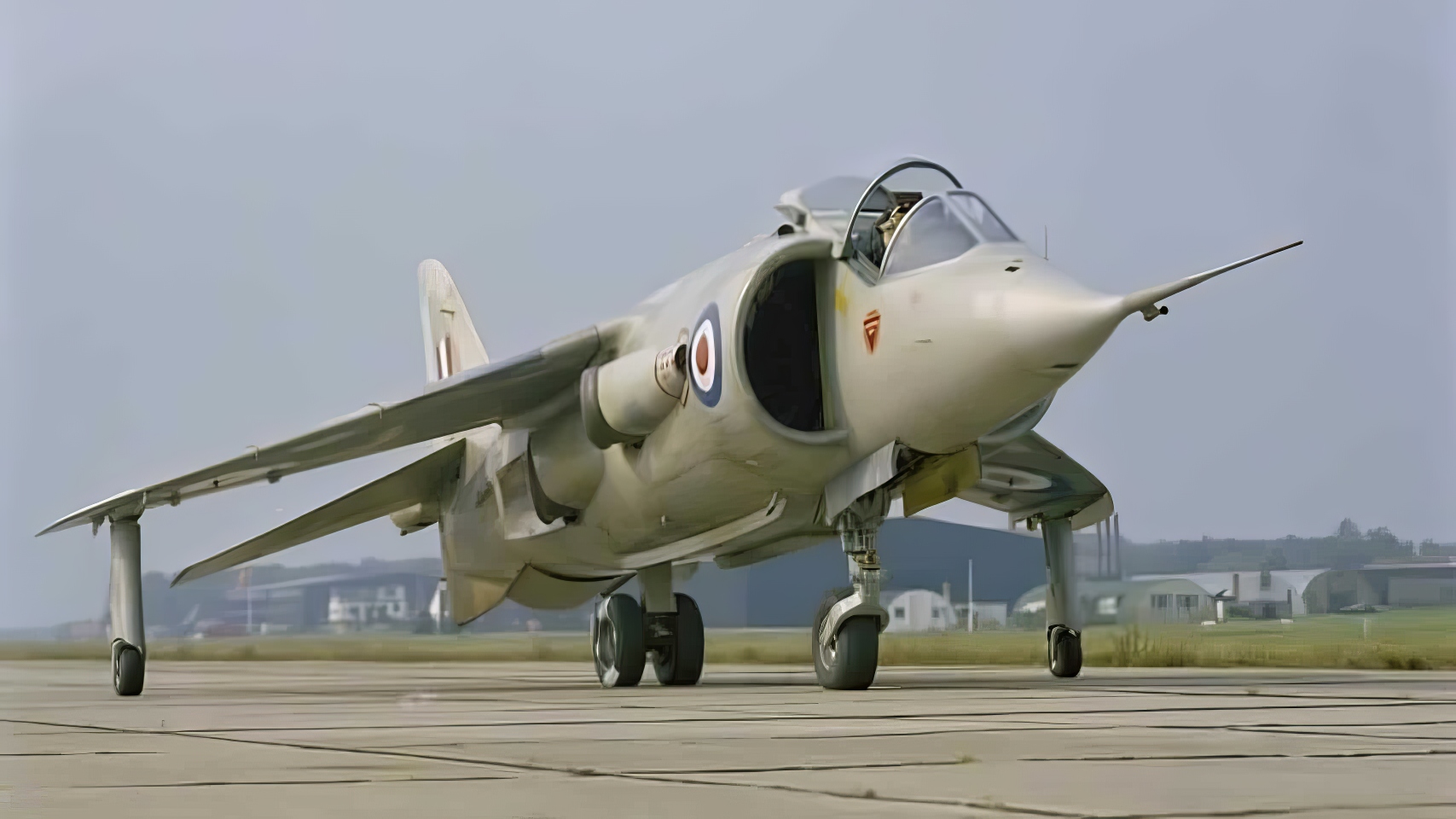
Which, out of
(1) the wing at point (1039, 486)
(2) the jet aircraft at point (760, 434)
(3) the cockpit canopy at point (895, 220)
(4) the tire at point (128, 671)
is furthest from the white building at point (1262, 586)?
(4) the tire at point (128, 671)

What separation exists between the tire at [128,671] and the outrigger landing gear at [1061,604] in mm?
6179

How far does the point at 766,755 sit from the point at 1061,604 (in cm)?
754

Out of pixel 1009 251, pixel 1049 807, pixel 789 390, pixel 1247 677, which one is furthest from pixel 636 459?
pixel 1049 807

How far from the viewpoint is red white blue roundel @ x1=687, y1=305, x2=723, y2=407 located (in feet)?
28.7

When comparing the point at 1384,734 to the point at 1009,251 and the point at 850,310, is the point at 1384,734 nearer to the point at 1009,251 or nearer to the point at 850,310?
the point at 1009,251

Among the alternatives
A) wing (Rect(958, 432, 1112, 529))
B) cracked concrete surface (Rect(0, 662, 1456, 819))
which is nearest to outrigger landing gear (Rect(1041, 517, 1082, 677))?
wing (Rect(958, 432, 1112, 529))

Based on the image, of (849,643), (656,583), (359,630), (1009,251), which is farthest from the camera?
(359,630)

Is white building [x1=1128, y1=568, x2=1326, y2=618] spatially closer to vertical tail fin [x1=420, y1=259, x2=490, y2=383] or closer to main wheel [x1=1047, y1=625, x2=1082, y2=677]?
main wheel [x1=1047, y1=625, x2=1082, y2=677]

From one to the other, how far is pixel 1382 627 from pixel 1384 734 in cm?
783

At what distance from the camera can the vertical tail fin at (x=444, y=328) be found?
14492mm

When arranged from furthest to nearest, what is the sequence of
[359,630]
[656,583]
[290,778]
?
[359,630] → [656,583] → [290,778]

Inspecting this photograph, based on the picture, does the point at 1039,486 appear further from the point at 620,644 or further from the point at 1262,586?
the point at 620,644

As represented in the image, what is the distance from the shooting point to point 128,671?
34.9ft

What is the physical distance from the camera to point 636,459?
992cm
